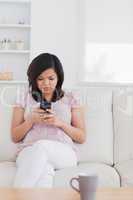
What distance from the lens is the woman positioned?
2.01 meters

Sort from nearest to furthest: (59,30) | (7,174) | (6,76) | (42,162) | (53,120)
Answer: (42,162) → (7,174) → (53,120) → (6,76) → (59,30)

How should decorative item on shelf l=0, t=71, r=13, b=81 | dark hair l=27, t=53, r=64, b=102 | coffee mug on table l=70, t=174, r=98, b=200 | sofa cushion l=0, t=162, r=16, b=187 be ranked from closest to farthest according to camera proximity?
coffee mug on table l=70, t=174, r=98, b=200, sofa cushion l=0, t=162, r=16, b=187, dark hair l=27, t=53, r=64, b=102, decorative item on shelf l=0, t=71, r=13, b=81

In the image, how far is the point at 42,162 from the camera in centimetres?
178

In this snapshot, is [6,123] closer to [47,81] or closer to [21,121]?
[21,121]

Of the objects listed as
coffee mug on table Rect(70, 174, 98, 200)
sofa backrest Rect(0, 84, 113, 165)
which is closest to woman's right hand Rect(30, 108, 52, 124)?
sofa backrest Rect(0, 84, 113, 165)

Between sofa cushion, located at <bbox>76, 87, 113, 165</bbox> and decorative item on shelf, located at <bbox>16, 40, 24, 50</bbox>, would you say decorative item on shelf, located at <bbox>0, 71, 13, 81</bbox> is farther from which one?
sofa cushion, located at <bbox>76, 87, 113, 165</bbox>

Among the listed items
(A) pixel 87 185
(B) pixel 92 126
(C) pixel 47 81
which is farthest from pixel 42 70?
(A) pixel 87 185

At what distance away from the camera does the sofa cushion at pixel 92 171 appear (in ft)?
6.07

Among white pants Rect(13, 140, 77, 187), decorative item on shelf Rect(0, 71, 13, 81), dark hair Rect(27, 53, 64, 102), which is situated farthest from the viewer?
decorative item on shelf Rect(0, 71, 13, 81)

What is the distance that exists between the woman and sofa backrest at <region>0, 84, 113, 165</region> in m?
0.07

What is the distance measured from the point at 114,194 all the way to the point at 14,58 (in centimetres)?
308

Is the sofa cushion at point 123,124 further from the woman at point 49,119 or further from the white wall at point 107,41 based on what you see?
the white wall at point 107,41

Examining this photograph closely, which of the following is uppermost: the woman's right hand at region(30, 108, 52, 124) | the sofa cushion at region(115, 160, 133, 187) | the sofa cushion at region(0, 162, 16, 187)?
the woman's right hand at region(30, 108, 52, 124)

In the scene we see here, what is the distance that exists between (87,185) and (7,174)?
78 centimetres
